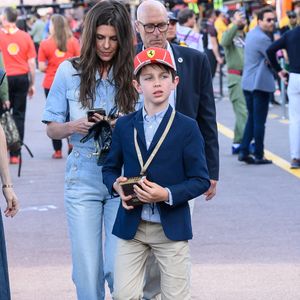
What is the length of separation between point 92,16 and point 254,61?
8396 mm

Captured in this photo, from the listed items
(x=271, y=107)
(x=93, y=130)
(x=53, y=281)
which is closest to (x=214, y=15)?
(x=271, y=107)

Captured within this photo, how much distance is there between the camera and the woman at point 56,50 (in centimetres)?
1512

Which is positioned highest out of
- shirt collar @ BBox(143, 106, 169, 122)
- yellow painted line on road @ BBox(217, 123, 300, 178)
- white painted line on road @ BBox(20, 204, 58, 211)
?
shirt collar @ BBox(143, 106, 169, 122)

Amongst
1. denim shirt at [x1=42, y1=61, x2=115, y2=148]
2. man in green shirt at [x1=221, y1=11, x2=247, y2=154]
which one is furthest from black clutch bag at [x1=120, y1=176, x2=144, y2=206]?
man in green shirt at [x1=221, y1=11, x2=247, y2=154]

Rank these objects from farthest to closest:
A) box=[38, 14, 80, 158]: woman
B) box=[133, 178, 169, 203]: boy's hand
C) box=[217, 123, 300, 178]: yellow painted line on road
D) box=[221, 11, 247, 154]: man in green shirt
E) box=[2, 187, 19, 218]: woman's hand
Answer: box=[38, 14, 80, 158]: woman, box=[221, 11, 247, 154]: man in green shirt, box=[217, 123, 300, 178]: yellow painted line on road, box=[2, 187, 19, 218]: woman's hand, box=[133, 178, 169, 203]: boy's hand

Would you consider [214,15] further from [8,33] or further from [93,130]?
[93,130]

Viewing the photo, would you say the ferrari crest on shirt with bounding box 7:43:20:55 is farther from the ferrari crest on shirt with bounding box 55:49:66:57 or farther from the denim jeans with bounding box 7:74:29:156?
the ferrari crest on shirt with bounding box 55:49:66:57

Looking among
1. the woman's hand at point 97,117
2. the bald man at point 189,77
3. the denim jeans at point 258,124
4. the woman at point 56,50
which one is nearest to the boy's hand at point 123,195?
the woman's hand at point 97,117

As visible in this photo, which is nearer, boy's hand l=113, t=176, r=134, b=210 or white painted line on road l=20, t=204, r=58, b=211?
boy's hand l=113, t=176, r=134, b=210

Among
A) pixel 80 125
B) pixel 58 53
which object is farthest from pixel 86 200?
pixel 58 53

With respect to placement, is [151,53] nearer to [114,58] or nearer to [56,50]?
[114,58]

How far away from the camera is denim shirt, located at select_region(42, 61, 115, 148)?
5.84 meters

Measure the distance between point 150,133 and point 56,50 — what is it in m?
10.0

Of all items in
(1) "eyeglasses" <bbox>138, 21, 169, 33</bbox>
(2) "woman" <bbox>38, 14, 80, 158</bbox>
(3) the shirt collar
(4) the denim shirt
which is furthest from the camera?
(2) "woman" <bbox>38, 14, 80, 158</bbox>
